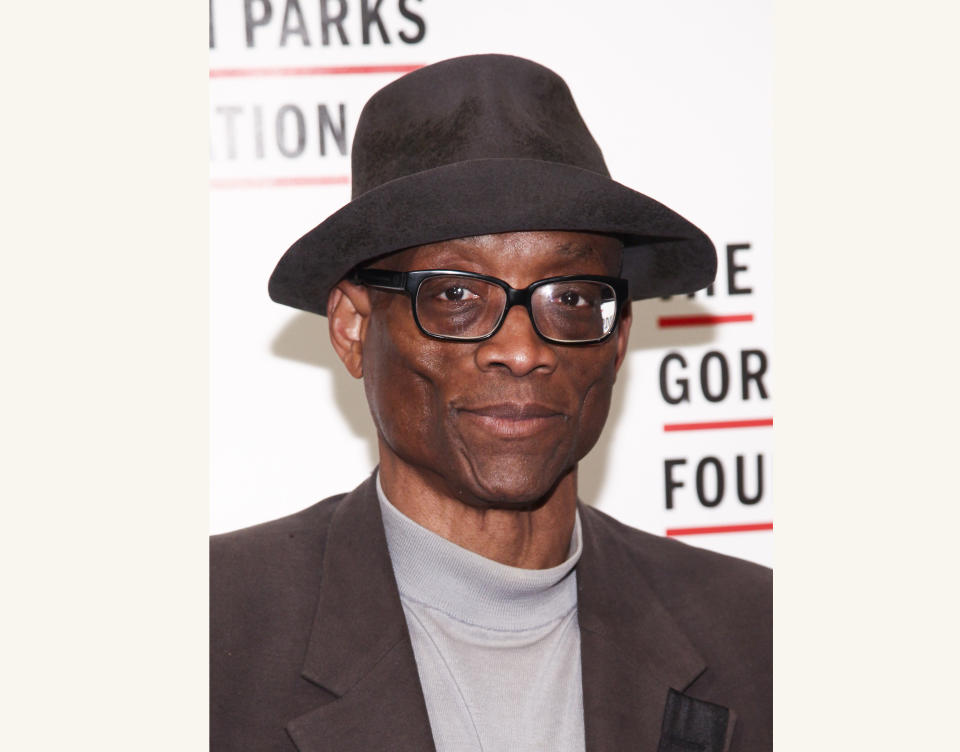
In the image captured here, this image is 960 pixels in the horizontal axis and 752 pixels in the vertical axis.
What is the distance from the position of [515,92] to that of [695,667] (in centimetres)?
113

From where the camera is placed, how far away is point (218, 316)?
2.62 metres

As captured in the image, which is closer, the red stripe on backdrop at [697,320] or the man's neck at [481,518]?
the man's neck at [481,518]

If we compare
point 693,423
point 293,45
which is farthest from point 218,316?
point 693,423

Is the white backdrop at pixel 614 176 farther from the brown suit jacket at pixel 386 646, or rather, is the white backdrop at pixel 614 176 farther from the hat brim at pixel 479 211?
the hat brim at pixel 479 211

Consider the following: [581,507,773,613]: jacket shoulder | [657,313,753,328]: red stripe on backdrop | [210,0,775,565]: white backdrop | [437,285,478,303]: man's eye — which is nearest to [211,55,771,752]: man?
[437,285,478,303]: man's eye

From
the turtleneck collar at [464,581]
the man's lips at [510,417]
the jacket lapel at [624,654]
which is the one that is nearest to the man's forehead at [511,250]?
the man's lips at [510,417]

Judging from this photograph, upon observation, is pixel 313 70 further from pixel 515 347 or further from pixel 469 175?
pixel 515 347

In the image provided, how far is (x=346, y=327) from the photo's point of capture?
83.1 inches

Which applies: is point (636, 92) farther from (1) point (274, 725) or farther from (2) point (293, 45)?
(1) point (274, 725)

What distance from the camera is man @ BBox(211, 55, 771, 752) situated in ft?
5.95

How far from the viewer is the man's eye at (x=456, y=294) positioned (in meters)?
1.82

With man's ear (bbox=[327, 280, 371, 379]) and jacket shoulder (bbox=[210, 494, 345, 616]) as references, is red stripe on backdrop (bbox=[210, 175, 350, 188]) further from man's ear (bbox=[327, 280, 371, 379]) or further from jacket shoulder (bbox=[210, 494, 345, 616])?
jacket shoulder (bbox=[210, 494, 345, 616])

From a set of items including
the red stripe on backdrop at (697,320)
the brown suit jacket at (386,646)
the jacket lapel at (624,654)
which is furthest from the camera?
the red stripe on backdrop at (697,320)

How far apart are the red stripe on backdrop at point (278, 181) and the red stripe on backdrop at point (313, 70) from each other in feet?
0.79
